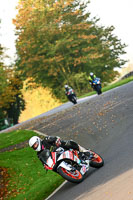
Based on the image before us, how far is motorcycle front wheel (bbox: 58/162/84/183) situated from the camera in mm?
8883

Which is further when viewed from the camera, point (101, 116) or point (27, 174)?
point (101, 116)

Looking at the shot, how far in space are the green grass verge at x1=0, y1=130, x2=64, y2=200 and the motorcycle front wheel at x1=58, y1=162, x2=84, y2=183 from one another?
6.20 feet

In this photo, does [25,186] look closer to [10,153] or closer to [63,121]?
[10,153]

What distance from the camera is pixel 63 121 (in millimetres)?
20547

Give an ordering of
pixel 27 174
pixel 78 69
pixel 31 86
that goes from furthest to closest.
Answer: pixel 31 86 < pixel 78 69 < pixel 27 174

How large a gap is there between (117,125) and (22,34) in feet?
133

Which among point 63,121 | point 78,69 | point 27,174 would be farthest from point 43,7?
point 27,174

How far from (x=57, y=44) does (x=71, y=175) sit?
136 feet

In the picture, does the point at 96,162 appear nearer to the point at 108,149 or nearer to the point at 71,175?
the point at 71,175

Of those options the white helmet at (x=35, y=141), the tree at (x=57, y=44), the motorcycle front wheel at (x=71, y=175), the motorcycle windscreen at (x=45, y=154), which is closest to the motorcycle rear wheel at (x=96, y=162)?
the motorcycle front wheel at (x=71, y=175)

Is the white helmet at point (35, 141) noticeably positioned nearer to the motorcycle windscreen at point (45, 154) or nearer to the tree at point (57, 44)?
the motorcycle windscreen at point (45, 154)

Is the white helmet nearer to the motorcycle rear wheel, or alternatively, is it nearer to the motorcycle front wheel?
the motorcycle front wheel

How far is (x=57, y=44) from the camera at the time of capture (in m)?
49.5

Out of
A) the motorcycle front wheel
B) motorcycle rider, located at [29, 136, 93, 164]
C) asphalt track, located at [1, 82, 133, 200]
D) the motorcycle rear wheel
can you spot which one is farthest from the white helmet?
the motorcycle rear wheel
